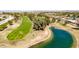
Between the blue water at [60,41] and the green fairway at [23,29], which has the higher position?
the green fairway at [23,29]

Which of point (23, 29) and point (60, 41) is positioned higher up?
point (23, 29)

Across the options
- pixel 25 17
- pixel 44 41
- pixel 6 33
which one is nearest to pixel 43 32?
pixel 44 41

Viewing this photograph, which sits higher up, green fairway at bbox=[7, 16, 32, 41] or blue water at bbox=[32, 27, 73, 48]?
green fairway at bbox=[7, 16, 32, 41]

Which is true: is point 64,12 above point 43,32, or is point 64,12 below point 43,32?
above
